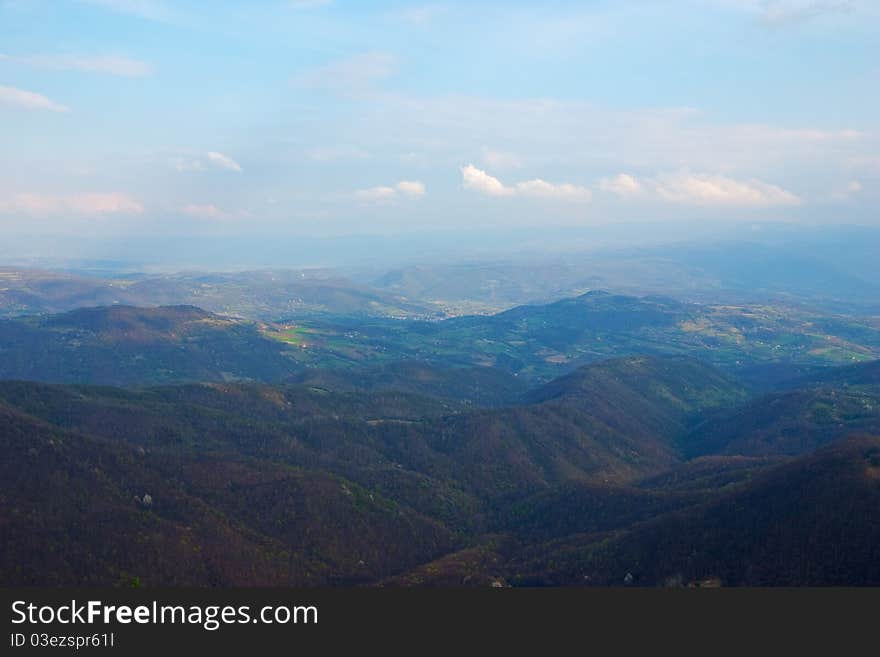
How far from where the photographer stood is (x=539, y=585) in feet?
440

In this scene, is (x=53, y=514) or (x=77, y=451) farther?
(x=77, y=451)

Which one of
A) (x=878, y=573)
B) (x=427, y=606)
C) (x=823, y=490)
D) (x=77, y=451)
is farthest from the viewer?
(x=77, y=451)

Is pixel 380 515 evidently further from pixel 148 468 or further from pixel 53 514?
pixel 53 514

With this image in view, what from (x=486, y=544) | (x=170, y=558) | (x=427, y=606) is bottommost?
(x=486, y=544)

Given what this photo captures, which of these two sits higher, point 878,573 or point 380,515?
point 878,573

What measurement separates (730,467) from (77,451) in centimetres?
17628

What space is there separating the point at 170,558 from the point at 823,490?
12498 centimetres

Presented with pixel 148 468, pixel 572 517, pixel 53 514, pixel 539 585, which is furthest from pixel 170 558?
pixel 572 517

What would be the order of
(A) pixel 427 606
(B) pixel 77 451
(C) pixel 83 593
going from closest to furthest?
1. (C) pixel 83 593
2. (A) pixel 427 606
3. (B) pixel 77 451

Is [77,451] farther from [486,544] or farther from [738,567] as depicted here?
[738,567]

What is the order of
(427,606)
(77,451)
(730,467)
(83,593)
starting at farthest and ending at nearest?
(730,467)
(77,451)
(427,606)
(83,593)

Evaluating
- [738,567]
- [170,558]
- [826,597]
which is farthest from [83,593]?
[738,567]

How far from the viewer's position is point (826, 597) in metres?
69.6

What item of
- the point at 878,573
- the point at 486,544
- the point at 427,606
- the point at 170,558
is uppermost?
the point at 427,606
